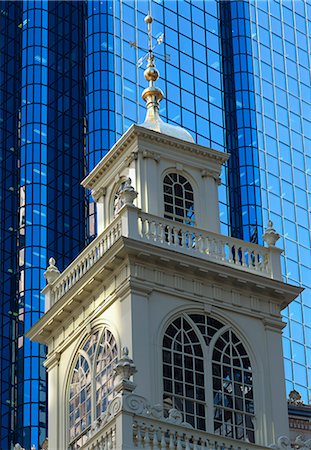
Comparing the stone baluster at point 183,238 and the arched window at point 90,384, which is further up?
the stone baluster at point 183,238

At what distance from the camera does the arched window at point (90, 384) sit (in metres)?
32.8

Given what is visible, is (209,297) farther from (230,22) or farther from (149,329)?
(230,22)

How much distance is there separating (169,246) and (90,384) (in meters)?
3.49

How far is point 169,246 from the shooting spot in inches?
1330

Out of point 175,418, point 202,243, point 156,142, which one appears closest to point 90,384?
point 202,243

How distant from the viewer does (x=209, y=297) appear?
111 ft

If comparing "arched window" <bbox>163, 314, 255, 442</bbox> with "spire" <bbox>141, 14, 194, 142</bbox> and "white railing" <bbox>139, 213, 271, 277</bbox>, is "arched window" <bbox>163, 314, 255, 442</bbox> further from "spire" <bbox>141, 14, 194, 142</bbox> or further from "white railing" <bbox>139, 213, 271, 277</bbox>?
"spire" <bbox>141, 14, 194, 142</bbox>

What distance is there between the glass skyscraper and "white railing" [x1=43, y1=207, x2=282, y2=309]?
231 feet

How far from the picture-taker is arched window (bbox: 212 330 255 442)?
32625 millimetres

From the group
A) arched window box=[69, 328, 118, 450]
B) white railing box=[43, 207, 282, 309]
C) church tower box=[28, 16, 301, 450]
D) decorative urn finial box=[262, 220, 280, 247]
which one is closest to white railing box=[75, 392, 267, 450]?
church tower box=[28, 16, 301, 450]

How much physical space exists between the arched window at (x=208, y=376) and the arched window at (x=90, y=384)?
127cm

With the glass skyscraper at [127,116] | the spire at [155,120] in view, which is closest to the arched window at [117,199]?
the spire at [155,120]

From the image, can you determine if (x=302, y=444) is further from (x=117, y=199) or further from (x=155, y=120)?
(x=155, y=120)

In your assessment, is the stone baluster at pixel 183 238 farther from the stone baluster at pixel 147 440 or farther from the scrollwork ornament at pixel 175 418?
the stone baluster at pixel 147 440
